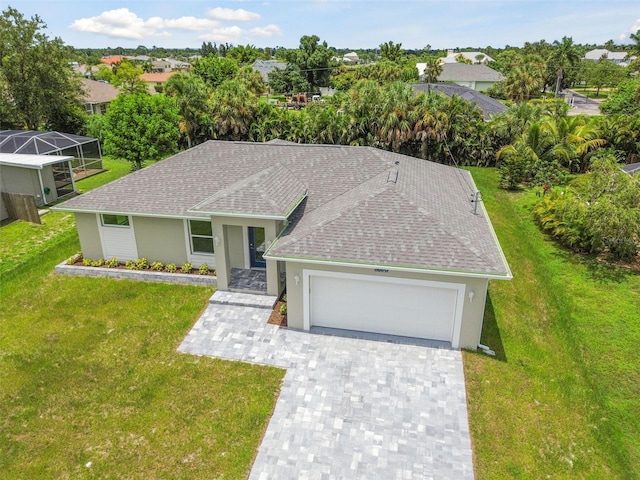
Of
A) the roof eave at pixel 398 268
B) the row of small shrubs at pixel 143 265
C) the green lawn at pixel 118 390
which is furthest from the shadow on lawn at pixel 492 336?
the row of small shrubs at pixel 143 265

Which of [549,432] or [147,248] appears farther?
[147,248]

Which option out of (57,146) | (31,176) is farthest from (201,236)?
(57,146)

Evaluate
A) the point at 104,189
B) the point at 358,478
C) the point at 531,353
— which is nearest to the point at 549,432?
the point at 531,353

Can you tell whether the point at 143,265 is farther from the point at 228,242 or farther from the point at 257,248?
the point at 257,248

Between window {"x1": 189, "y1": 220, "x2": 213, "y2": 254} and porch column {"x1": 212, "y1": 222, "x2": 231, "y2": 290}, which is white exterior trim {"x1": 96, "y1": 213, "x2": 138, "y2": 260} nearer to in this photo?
window {"x1": 189, "y1": 220, "x2": 213, "y2": 254}

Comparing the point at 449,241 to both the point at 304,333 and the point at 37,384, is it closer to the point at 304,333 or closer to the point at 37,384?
the point at 304,333

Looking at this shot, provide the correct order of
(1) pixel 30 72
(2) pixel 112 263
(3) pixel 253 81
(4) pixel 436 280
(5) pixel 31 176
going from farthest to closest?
(3) pixel 253 81
(1) pixel 30 72
(5) pixel 31 176
(2) pixel 112 263
(4) pixel 436 280

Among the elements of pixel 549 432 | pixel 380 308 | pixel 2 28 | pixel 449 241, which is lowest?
pixel 549 432
